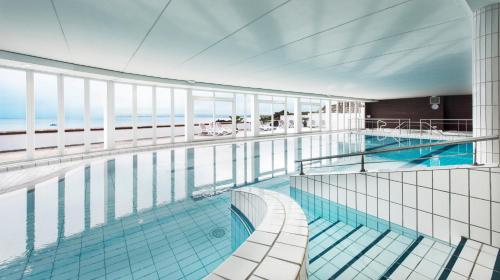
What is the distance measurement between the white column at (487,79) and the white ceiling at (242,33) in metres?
0.45

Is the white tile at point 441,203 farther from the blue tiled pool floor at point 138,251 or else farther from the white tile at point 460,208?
the blue tiled pool floor at point 138,251

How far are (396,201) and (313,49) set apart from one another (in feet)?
10.5

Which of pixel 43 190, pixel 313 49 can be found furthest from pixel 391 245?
pixel 43 190

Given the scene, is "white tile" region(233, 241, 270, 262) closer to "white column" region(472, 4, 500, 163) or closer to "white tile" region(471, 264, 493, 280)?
"white tile" region(471, 264, 493, 280)

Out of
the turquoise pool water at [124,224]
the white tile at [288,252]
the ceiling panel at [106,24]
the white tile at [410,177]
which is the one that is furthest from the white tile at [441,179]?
the ceiling panel at [106,24]

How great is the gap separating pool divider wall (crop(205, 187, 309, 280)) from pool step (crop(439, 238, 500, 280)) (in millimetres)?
1081

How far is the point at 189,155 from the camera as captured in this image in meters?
7.50

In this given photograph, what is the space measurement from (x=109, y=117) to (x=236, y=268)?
833 cm

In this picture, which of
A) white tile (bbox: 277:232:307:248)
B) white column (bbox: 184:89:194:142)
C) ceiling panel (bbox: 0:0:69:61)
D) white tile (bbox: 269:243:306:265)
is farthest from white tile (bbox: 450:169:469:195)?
white column (bbox: 184:89:194:142)

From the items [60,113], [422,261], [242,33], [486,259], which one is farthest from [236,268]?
[60,113]

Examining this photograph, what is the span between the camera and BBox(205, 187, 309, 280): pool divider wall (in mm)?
1157

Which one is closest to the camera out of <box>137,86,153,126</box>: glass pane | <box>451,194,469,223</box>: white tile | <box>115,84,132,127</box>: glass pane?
<box>451,194,469,223</box>: white tile

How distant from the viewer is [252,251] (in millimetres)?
1378

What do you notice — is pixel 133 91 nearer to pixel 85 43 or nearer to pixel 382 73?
pixel 85 43
